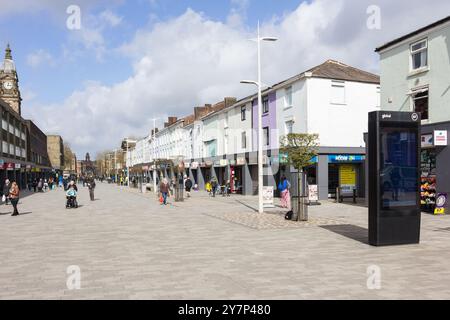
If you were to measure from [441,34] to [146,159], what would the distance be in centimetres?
6935

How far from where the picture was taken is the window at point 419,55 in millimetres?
18802

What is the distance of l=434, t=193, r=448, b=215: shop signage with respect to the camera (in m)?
17.0

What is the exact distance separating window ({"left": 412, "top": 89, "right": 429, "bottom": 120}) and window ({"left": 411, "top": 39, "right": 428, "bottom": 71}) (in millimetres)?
1205

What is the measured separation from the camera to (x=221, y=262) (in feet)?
27.5

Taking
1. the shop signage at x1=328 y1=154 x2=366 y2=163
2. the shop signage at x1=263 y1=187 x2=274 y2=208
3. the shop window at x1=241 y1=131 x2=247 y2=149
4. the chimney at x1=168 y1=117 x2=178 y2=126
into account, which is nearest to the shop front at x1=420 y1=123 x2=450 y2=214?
the shop signage at x1=263 y1=187 x2=274 y2=208

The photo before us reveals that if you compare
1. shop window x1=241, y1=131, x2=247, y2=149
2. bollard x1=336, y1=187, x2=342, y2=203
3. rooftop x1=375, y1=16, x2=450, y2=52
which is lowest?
bollard x1=336, y1=187, x2=342, y2=203

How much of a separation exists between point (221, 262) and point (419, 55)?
15891 millimetres

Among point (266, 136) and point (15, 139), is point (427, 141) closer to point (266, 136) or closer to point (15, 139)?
point (266, 136)

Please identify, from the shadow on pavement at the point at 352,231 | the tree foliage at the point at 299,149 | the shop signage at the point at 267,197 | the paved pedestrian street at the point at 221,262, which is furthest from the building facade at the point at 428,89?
the shop signage at the point at 267,197

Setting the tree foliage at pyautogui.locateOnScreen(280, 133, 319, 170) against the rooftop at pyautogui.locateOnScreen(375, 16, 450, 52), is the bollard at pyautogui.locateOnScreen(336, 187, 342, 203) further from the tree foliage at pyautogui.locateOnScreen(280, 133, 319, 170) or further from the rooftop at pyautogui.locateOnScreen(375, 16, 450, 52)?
the rooftop at pyautogui.locateOnScreen(375, 16, 450, 52)

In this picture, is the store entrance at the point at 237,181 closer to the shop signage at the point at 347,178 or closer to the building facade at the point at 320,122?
the building facade at the point at 320,122

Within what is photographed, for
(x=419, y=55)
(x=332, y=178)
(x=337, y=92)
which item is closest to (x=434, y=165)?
(x=419, y=55)

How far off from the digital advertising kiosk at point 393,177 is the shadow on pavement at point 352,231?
0.80 metres
